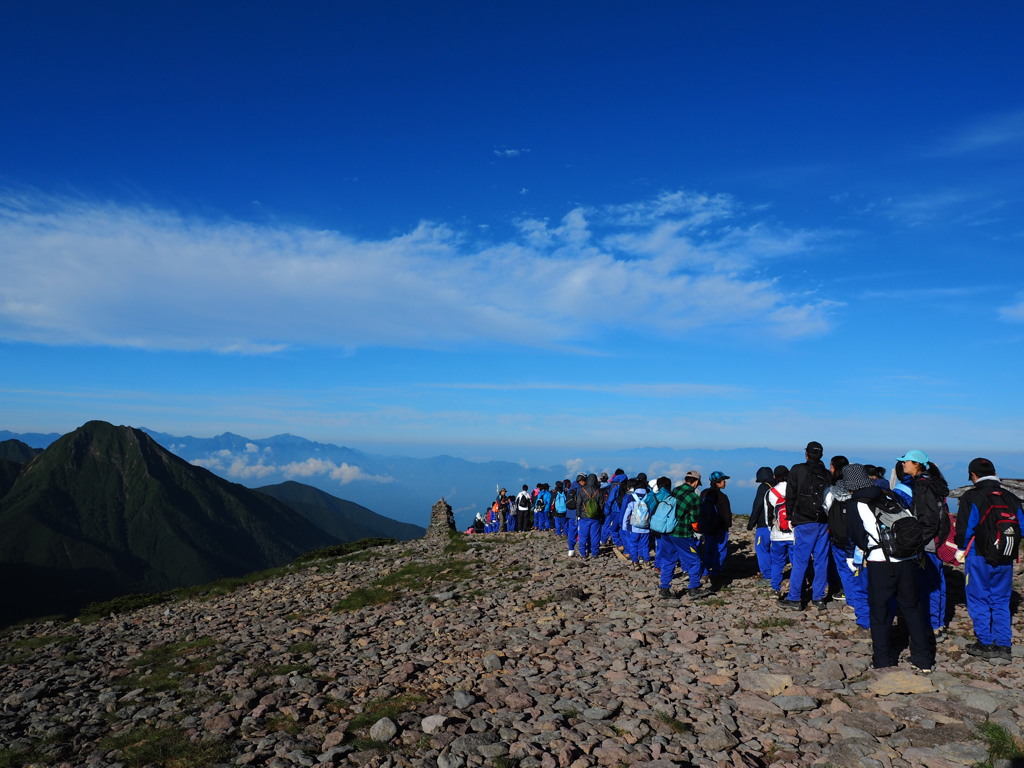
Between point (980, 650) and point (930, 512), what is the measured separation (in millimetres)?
2048

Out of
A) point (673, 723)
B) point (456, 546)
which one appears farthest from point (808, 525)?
point (456, 546)

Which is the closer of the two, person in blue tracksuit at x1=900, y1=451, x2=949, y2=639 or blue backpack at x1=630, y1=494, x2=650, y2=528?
person in blue tracksuit at x1=900, y1=451, x2=949, y2=639

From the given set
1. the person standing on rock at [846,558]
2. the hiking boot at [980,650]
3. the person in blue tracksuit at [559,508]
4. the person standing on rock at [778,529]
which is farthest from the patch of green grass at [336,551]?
the hiking boot at [980,650]

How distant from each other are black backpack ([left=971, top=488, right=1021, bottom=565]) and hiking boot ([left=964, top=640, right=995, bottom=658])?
1231mm

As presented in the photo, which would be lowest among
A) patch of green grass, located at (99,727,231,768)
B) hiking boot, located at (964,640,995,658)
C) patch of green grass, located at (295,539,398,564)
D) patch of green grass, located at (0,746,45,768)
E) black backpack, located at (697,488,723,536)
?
patch of green grass, located at (295,539,398,564)

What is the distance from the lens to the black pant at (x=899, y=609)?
8.41 meters

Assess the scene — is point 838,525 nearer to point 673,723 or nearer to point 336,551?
point 673,723

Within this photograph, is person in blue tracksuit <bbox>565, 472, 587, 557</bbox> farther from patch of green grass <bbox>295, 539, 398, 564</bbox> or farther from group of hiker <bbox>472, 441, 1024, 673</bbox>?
patch of green grass <bbox>295, 539, 398, 564</bbox>

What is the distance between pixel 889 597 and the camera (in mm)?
8562

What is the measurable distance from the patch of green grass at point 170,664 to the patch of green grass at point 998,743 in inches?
429

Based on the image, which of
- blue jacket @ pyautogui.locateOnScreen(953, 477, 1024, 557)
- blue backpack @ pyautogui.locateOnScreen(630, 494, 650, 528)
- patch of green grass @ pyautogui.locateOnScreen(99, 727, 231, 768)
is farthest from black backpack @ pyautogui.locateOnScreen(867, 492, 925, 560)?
patch of green grass @ pyautogui.locateOnScreen(99, 727, 231, 768)

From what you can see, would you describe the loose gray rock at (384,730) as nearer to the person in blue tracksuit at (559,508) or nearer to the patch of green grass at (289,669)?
the patch of green grass at (289,669)

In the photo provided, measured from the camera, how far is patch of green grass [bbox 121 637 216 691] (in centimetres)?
1025

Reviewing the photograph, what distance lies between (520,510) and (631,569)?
1784 cm
